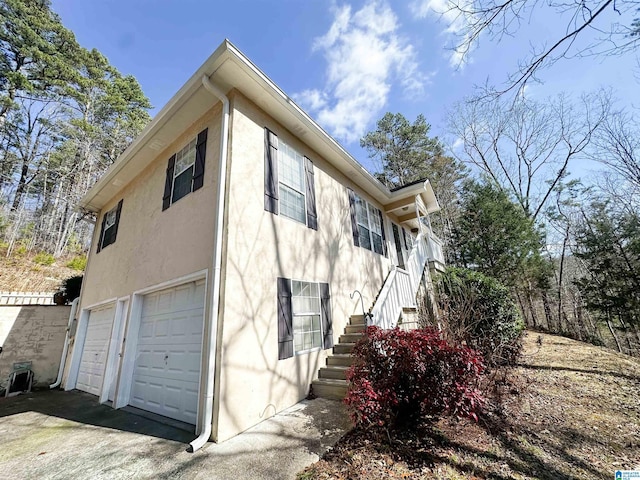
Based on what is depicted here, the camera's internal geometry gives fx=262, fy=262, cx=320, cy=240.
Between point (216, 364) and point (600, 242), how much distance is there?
16.1 meters

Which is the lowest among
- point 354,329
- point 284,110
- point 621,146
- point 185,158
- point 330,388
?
point 330,388

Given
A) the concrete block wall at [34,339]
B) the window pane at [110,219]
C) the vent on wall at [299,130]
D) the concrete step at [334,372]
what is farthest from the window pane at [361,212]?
the concrete block wall at [34,339]

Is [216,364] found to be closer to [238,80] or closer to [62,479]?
[62,479]

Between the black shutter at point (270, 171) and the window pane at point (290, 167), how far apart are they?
218 millimetres

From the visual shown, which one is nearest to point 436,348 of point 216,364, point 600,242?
point 216,364

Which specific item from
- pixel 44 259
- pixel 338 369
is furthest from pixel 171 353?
pixel 44 259

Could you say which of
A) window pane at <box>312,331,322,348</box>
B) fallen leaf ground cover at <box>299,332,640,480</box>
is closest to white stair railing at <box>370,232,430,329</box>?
window pane at <box>312,331,322,348</box>

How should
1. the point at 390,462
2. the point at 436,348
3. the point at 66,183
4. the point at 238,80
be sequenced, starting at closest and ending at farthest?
the point at 390,462, the point at 436,348, the point at 238,80, the point at 66,183

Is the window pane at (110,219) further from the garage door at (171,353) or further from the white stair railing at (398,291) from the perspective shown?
the white stair railing at (398,291)

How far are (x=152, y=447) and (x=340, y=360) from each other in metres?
3.25

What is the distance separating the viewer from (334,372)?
506cm

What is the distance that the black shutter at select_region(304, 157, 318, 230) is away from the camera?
20.0ft

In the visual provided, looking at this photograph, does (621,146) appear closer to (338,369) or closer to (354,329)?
(354,329)

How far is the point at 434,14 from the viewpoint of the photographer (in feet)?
10.9
